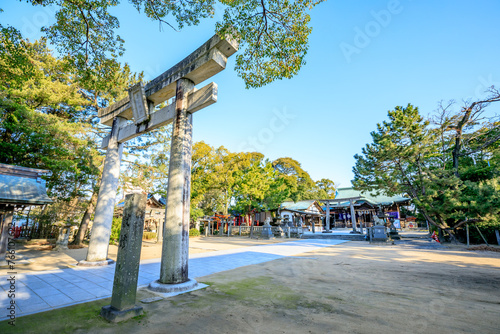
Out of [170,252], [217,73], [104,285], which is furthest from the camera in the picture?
→ [217,73]

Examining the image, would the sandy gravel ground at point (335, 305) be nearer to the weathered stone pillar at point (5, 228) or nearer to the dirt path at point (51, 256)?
the dirt path at point (51, 256)

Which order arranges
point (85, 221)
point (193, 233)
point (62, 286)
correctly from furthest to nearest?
point (193, 233) < point (85, 221) < point (62, 286)

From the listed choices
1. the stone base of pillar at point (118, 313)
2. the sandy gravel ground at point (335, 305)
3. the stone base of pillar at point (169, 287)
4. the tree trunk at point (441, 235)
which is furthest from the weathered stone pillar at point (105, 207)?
the tree trunk at point (441, 235)

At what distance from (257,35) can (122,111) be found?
5249mm

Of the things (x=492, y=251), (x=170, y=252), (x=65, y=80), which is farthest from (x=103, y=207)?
(x=492, y=251)

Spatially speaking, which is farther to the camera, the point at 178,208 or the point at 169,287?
the point at 178,208

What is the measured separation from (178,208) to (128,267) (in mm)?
1521

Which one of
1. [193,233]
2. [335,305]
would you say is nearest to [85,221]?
[193,233]

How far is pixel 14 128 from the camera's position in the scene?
10.3 metres

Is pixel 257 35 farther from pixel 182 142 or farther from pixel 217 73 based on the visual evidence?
pixel 182 142

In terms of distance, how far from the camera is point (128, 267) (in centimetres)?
332

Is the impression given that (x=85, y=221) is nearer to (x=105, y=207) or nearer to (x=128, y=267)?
(x=105, y=207)

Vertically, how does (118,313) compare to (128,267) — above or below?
below

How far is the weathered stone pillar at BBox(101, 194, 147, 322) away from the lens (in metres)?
3.11
